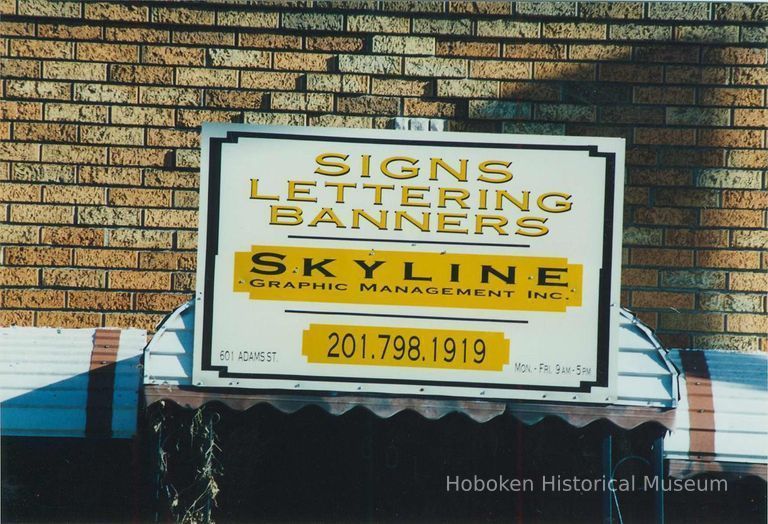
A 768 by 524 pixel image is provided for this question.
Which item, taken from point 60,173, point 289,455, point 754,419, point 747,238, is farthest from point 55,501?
point 747,238

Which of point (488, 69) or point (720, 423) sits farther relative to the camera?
point (488, 69)

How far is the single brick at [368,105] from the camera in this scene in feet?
18.7

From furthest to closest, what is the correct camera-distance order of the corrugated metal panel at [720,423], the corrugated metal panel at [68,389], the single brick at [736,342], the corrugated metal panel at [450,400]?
the single brick at [736,342]
the corrugated metal panel at [68,389]
the corrugated metal panel at [720,423]
the corrugated metal panel at [450,400]

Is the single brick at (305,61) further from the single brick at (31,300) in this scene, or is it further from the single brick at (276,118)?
the single brick at (31,300)

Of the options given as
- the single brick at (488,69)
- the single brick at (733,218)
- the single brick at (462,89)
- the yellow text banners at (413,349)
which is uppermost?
the single brick at (488,69)

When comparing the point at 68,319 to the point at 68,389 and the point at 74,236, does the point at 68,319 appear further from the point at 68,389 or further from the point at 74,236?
the point at 68,389

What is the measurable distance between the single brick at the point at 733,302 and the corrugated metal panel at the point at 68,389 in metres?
3.44

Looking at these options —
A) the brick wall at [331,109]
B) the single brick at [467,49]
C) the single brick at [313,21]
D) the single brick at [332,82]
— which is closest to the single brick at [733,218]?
the brick wall at [331,109]

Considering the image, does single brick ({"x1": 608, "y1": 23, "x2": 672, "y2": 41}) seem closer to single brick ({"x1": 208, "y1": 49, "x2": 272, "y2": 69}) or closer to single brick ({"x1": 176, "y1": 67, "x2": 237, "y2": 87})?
single brick ({"x1": 208, "y1": 49, "x2": 272, "y2": 69})

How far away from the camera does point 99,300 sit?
5.70 meters

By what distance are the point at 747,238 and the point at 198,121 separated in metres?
3.47

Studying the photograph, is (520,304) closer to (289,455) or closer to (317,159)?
(317,159)

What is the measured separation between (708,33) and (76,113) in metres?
3.93

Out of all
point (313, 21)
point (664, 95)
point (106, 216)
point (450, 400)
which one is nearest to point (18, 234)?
point (106, 216)
